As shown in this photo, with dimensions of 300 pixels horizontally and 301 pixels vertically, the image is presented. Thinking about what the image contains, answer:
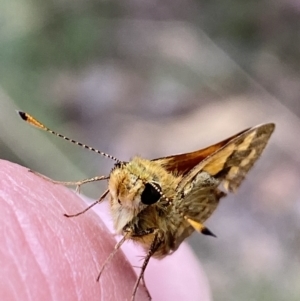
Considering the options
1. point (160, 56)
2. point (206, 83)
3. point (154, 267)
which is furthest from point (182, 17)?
point (154, 267)

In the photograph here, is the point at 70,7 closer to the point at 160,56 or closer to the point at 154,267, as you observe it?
the point at 160,56

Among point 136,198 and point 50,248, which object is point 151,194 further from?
point 50,248

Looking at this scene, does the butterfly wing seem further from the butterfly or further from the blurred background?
the blurred background

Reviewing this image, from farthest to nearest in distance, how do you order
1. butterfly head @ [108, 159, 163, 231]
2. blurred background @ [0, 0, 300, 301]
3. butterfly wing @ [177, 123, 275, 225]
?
blurred background @ [0, 0, 300, 301] → butterfly wing @ [177, 123, 275, 225] → butterfly head @ [108, 159, 163, 231]

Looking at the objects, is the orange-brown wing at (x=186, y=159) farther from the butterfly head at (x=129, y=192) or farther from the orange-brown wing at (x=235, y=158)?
the butterfly head at (x=129, y=192)

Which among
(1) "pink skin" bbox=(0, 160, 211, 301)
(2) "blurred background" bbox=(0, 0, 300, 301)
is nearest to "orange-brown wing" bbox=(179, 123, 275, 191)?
(1) "pink skin" bbox=(0, 160, 211, 301)

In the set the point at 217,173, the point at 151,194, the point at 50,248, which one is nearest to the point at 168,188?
the point at 151,194
